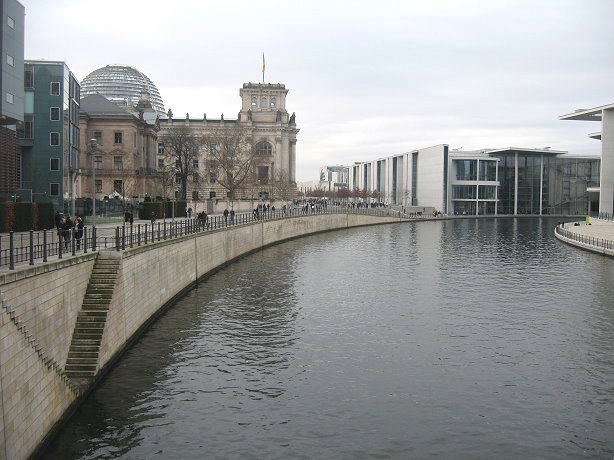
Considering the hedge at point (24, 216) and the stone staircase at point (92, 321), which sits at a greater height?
the hedge at point (24, 216)

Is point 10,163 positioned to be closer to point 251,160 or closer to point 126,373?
point 126,373

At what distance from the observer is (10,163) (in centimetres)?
4919

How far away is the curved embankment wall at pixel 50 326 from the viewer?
15.2 metres

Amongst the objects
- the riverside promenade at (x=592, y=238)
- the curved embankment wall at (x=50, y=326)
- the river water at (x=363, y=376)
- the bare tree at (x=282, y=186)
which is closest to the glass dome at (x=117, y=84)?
the bare tree at (x=282, y=186)

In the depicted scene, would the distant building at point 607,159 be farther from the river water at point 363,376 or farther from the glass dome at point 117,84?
the glass dome at point 117,84

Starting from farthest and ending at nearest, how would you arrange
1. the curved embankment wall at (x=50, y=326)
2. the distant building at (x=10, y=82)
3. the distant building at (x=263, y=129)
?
the distant building at (x=263, y=129)
the distant building at (x=10, y=82)
the curved embankment wall at (x=50, y=326)

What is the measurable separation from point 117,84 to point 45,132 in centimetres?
11207

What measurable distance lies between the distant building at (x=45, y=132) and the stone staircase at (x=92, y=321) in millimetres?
38349

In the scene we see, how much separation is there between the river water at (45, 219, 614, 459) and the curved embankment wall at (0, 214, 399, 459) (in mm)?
957

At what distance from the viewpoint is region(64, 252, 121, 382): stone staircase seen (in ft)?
68.8

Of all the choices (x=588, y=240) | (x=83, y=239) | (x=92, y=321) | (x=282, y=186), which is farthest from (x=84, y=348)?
(x=282, y=186)

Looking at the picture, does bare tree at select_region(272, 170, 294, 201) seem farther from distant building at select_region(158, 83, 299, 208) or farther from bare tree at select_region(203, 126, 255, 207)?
bare tree at select_region(203, 126, 255, 207)

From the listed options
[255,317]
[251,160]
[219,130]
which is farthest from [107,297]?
[219,130]

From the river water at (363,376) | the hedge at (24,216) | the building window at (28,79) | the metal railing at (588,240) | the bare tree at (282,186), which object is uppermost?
the building window at (28,79)
